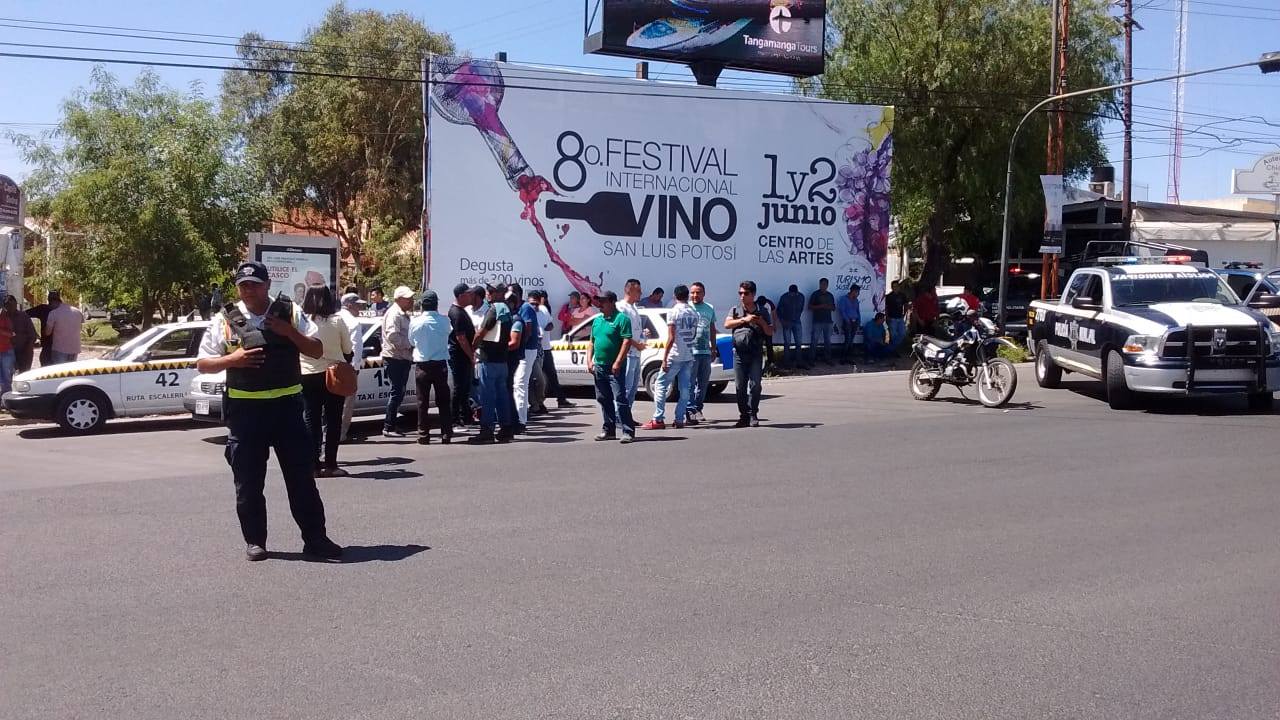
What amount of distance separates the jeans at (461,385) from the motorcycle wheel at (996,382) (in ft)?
23.1

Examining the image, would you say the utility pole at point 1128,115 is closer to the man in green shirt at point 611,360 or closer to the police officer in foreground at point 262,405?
the man in green shirt at point 611,360

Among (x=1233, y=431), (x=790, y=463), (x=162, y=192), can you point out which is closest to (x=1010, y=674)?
(x=790, y=463)

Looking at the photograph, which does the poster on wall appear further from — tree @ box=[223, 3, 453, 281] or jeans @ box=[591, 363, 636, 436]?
tree @ box=[223, 3, 453, 281]

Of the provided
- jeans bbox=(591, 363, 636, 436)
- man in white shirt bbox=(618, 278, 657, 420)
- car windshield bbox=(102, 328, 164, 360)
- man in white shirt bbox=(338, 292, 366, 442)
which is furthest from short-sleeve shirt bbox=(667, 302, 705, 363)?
car windshield bbox=(102, 328, 164, 360)

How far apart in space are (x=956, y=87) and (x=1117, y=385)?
61.0 ft

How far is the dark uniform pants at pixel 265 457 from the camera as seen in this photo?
22.9 ft

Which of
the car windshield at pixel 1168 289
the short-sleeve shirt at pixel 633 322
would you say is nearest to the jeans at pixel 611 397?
the short-sleeve shirt at pixel 633 322

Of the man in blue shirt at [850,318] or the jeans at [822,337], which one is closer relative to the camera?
the jeans at [822,337]

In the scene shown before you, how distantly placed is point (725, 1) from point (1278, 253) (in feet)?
96.6

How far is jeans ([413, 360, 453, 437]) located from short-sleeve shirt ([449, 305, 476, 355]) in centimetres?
29

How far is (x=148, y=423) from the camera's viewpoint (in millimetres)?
16234

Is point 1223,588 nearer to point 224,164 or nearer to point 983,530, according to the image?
point 983,530

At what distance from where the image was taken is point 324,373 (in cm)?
1029

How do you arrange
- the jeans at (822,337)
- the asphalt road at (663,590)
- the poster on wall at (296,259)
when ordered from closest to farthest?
the asphalt road at (663,590) < the poster on wall at (296,259) < the jeans at (822,337)
